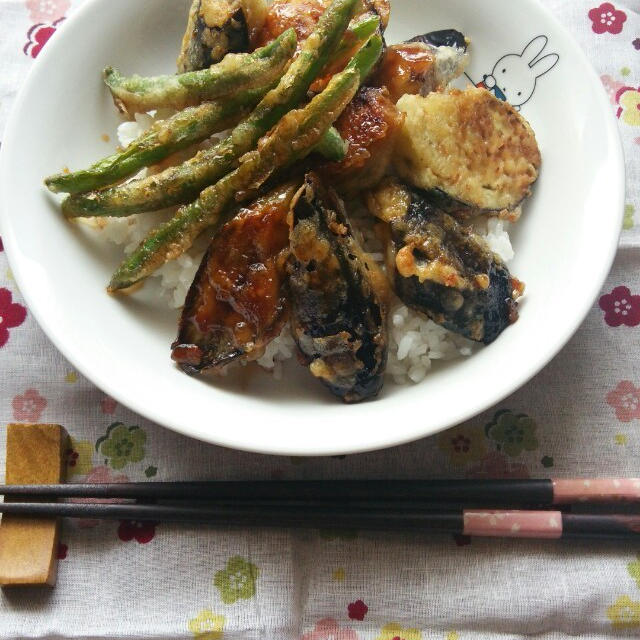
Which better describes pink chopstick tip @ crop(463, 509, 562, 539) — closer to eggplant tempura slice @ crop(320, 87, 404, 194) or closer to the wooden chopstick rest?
eggplant tempura slice @ crop(320, 87, 404, 194)

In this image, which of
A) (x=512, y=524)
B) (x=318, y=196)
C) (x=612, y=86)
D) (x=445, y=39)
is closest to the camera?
(x=318, y=196)

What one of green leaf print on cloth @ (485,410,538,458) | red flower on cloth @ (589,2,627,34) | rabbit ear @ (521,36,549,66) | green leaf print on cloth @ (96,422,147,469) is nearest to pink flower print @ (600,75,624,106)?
red flower on cloth @ (589,2,627,34)

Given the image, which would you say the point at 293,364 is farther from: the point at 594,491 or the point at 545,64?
the point at 545,64

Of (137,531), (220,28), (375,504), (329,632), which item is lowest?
(329,632)

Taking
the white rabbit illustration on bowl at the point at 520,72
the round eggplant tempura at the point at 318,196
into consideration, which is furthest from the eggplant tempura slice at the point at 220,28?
the white rabbit illustration on bowl at the point at 520,72

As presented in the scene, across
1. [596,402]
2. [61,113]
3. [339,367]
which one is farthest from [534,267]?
[61,113]

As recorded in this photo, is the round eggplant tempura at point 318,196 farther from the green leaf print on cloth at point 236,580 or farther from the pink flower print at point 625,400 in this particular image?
the green leaf print on cloth at point 236,580

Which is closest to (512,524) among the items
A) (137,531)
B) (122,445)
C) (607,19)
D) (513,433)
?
(513,433)
